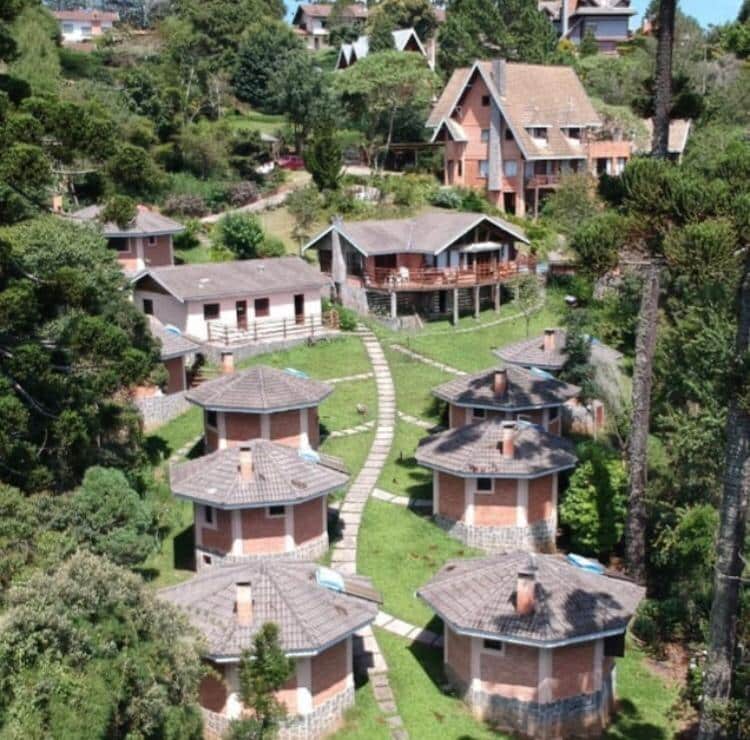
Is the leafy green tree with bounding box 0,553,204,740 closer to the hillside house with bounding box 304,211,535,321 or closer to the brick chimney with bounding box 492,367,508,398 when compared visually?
the brick chimney with bounding box 492,367,508,398

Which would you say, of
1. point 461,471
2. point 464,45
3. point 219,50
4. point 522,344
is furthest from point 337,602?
point 219,50

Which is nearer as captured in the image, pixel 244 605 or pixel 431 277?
pixel 244 605

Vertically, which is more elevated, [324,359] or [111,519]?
[324,359]

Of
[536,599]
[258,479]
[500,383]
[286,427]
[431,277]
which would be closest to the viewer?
[536,599]

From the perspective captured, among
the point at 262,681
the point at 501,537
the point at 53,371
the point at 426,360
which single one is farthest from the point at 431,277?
the point at 262,681

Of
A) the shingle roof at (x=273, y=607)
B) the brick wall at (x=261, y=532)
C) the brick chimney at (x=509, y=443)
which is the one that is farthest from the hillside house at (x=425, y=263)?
the shingle roof at (x=273, y=607)

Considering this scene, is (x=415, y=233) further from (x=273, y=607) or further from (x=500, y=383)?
(x=273, y=607)
